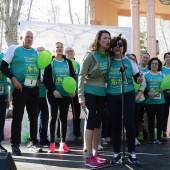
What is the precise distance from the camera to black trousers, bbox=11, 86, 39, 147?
460 centimetres

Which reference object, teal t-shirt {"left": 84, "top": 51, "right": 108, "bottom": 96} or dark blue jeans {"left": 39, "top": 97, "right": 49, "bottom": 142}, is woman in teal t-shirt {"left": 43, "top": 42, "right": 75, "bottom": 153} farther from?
teal t-shirt {"left": 84, "top": 51, "right": 108, "bottom": 96}

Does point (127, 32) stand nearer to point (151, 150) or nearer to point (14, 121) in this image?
point (151, 150)

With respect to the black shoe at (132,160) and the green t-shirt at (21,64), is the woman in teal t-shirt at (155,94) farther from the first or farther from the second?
the green t-shirt at (21,64)

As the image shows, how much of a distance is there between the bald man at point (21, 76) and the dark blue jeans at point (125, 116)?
1.19m

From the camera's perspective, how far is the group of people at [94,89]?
4023 mm

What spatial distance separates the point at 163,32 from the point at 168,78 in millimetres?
33963

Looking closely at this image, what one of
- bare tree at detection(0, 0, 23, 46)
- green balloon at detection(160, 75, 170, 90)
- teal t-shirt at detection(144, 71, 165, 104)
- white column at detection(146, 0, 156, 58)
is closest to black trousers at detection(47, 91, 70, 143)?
teal t-shirt at detection(144, 71, 165, 104)

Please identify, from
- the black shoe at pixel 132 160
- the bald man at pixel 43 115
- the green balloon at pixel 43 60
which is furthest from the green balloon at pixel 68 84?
the black shoe at pixel 132 160

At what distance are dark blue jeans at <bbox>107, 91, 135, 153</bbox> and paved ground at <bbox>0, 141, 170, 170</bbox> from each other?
0.33m

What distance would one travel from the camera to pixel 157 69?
5.83 meters

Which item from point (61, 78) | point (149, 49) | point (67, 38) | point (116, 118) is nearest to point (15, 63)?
point (61, 78)

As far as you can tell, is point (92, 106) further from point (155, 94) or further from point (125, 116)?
point (155, 94)

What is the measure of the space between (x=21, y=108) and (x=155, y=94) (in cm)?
238

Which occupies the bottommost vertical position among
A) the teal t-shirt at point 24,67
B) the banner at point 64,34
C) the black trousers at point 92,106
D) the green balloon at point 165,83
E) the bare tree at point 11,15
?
the black trousers at point 92,106
